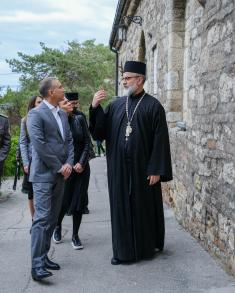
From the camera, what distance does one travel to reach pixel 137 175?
16.5 ft

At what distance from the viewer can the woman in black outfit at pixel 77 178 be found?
557cm

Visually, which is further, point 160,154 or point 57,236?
point 57,236

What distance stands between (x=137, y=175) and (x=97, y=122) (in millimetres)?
691

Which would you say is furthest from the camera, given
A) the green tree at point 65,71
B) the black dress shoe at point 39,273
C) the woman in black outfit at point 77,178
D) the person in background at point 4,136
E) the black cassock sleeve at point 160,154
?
the green tree at point 65,71

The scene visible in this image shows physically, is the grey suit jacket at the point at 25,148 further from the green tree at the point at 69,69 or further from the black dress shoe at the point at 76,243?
the green tree at the point at 69,69

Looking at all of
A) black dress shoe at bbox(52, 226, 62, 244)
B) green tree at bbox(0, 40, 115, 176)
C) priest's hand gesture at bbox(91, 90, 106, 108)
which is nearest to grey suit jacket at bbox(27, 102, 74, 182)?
priest's hand gesture at bbox(91, 90, 106, 108)

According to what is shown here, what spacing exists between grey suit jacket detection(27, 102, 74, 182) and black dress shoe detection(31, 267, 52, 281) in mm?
799

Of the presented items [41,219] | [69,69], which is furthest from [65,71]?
[41,219]

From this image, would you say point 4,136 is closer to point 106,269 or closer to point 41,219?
point 41,219

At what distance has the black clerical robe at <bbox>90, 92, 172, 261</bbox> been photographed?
4.99 m

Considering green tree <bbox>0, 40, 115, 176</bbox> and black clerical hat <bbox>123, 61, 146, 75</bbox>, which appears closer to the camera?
black clerical hat <bbox>123, 61, 146, 75</bbox>

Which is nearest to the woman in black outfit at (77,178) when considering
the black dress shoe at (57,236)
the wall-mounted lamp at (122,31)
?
the black dress shoe at (57,236)

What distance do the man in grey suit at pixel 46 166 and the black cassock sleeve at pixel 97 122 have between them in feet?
1.50

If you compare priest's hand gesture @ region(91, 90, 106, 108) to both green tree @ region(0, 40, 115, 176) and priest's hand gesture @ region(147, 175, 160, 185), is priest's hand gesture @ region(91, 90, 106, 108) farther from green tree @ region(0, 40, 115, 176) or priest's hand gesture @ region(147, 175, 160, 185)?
green tree @ region(0, 40, 115, 176)
